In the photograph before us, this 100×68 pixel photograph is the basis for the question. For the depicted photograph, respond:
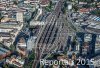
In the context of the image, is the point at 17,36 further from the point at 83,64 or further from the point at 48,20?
the point at 83,64

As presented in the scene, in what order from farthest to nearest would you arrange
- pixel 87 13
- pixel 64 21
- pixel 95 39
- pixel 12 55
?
pixel 87 13
pixel 64 21
pixel 95 39
pixel 12 55

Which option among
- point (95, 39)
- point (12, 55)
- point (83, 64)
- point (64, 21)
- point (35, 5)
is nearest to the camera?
point (83, 64)

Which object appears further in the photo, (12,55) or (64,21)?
(64,21)

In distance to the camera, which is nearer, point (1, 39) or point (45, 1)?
point (1, 39)

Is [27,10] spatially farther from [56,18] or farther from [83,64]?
[83,64]

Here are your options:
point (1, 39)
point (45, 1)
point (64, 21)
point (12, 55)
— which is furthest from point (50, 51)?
point (45, 1)

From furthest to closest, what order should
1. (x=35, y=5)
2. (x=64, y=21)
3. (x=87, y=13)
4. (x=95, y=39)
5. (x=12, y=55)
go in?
(x=35, y=5)
(x=87, y=13)
(x=64, y=21)
(x=95, y=39)
(x=12, y=55)

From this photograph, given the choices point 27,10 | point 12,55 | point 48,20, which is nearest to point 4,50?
point 12,55

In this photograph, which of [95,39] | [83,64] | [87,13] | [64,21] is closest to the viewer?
[83,64]
